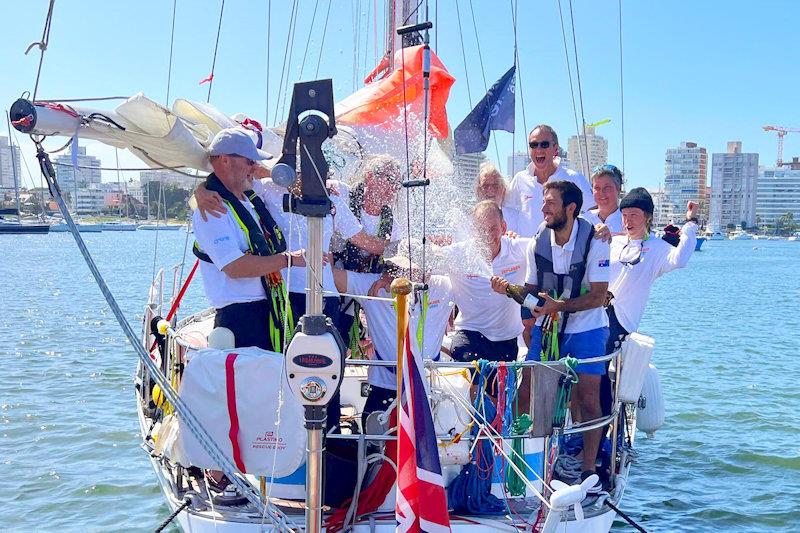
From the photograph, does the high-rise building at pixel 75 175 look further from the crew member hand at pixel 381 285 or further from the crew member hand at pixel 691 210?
the crew member hand at pixel 691 210

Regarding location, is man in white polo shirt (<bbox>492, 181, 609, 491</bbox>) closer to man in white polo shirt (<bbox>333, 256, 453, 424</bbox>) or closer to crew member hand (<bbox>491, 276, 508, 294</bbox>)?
crew member hand (<bbox>491, 276, 508, 294</bbox>)

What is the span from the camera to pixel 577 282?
187 inches

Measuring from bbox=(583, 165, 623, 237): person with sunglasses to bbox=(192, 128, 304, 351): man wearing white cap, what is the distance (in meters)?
2.79

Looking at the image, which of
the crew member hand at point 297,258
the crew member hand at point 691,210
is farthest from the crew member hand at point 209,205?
the crew member hand at point 691,210

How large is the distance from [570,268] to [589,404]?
0.90 m

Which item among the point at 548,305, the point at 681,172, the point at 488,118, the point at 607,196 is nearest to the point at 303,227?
the point at 548,305

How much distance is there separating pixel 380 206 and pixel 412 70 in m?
2.13

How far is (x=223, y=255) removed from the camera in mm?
4094

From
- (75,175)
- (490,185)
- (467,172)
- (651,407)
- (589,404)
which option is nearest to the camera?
(75,175)

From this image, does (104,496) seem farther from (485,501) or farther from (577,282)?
(577,282)

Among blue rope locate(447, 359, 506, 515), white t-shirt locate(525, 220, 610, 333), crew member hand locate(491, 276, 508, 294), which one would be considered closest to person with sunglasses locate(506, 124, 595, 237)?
white t-shirt locate(525, 220, 610, 333)

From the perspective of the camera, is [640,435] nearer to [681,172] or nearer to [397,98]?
[397,98]

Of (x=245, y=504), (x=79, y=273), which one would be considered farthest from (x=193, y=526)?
(x=79, y=273)

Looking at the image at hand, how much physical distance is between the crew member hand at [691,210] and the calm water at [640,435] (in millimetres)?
3190
